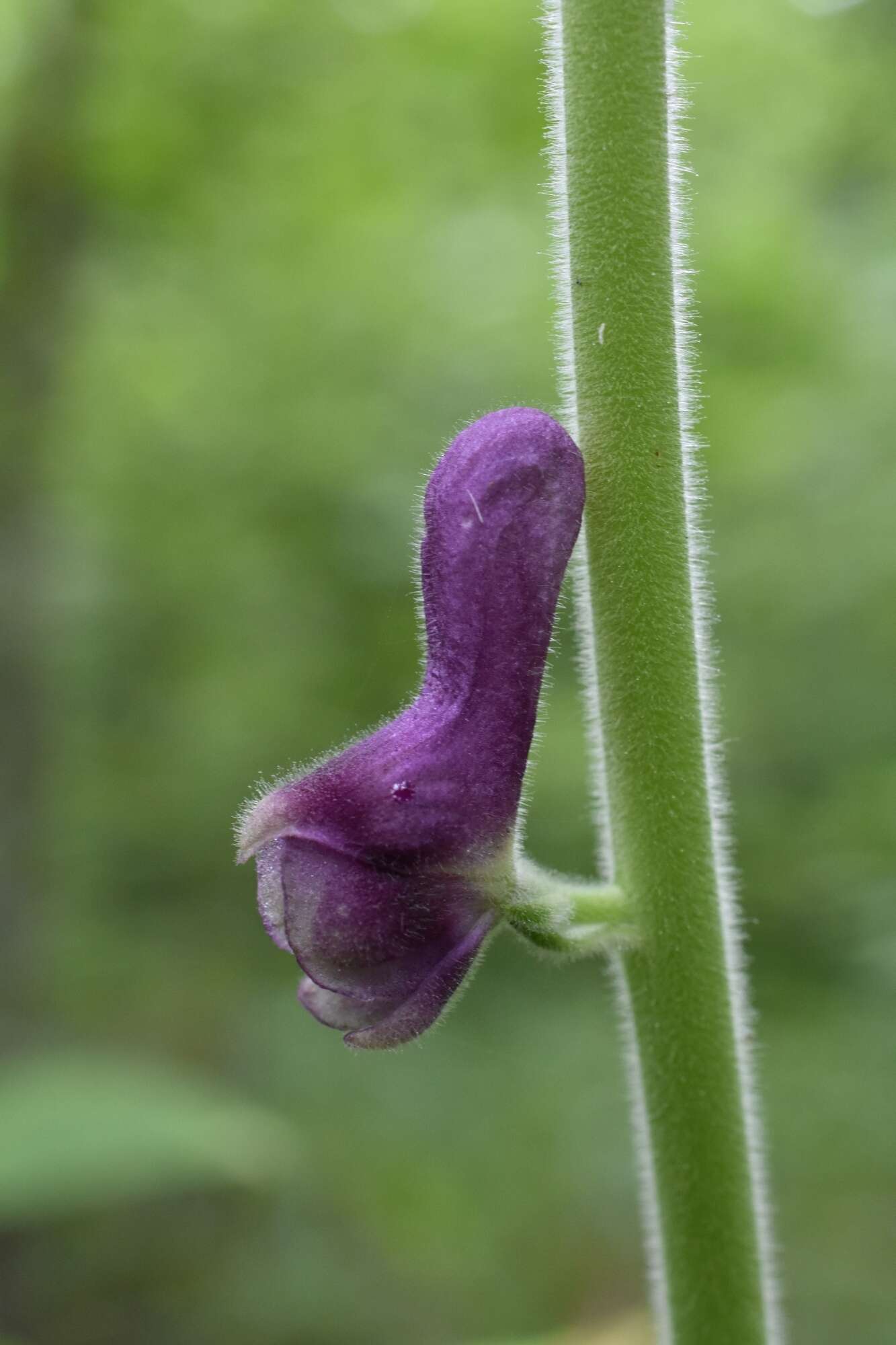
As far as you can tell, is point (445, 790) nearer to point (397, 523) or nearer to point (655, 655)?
point (655, 655)

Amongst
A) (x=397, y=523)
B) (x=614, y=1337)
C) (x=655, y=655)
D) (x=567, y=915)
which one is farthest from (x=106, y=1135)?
(x=397, y=523)

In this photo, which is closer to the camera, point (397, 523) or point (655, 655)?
point (655, 655)

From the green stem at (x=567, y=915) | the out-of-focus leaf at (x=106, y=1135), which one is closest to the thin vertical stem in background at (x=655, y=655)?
the green stem at (x=567, y=915)

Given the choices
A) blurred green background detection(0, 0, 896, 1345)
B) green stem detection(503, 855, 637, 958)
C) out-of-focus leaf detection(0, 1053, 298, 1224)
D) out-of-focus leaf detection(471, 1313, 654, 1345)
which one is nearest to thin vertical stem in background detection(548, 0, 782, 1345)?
green stem detection(503, 855, 637, 958)

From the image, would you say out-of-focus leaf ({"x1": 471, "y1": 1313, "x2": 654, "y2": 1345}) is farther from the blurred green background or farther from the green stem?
the blurred green background

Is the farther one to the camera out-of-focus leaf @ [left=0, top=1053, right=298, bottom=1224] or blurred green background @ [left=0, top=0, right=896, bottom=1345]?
blurred green background @ [left=0, top=0, right=896, bottom=1345]

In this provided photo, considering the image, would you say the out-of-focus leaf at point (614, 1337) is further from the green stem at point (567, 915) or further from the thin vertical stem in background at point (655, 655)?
the green stem at point (567, 915)

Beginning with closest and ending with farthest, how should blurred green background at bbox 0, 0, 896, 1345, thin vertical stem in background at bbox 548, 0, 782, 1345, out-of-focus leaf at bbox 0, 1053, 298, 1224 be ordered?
thin vertical stem in background at bbox 548, 0, 782, 1345, out-of-focus leaf at bbox 0, 1053, 298, 1224, blurred green background at bbox 0, 0, 896, 1345
